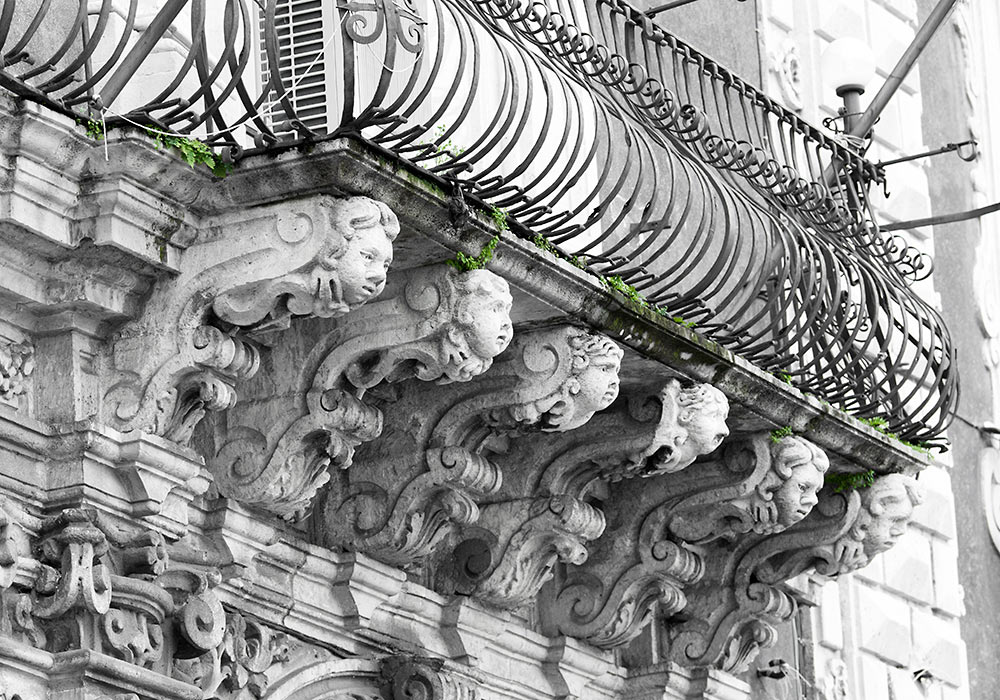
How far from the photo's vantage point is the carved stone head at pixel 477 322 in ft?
23.0

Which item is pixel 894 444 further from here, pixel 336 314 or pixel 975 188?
pixel 975 188

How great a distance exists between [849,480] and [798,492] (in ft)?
1.88

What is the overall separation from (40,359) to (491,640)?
2.17 metres

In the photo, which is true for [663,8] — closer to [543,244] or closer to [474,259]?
[543,244]

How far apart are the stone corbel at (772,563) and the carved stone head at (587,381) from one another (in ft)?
5.34

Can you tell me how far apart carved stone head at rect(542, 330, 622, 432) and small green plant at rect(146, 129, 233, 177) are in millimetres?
1337

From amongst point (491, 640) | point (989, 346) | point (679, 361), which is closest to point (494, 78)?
point (679, 361)

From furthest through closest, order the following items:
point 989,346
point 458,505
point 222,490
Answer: point 989,346, point 458,505, point 222,490

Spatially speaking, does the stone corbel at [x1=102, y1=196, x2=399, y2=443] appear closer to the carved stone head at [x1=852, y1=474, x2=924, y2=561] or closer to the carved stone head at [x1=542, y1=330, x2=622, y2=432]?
the carved stone head at [x1=542, y1=330, x2=622, y2=432]

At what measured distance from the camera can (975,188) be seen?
39.7 feet

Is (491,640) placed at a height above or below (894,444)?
below

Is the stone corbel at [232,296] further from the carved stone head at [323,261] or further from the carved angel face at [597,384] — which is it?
the carved angel face at [597,384]

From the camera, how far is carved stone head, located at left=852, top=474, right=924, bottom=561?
8.92 m

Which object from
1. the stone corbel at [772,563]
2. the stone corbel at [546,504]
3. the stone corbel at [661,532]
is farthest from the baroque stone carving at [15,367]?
the stone corbel at [772,563]
